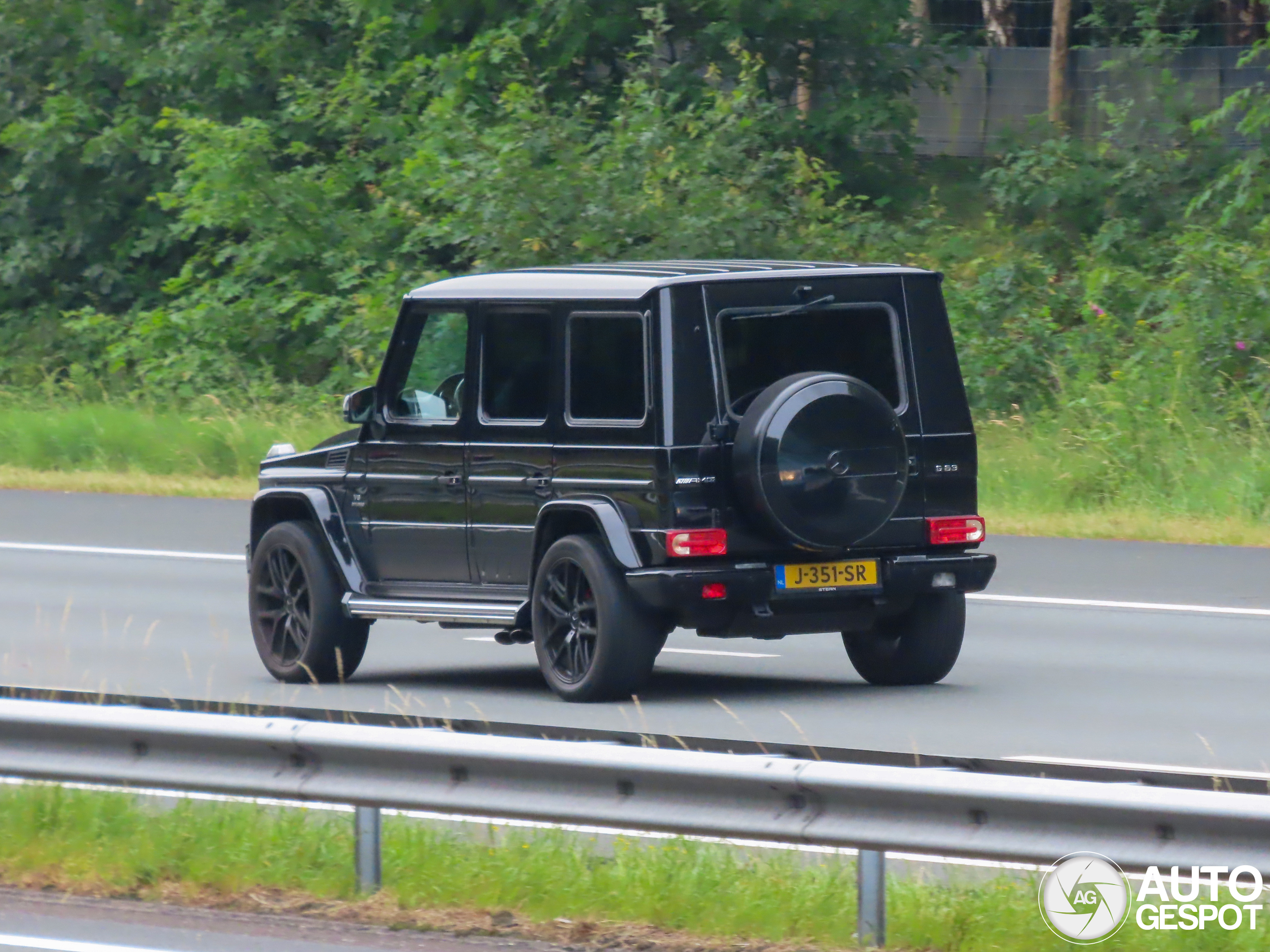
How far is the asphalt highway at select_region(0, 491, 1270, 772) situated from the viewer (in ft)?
32.9

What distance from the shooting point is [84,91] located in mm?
36000

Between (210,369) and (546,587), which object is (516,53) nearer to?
(210,369)

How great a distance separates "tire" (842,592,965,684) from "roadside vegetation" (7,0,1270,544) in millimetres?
7649

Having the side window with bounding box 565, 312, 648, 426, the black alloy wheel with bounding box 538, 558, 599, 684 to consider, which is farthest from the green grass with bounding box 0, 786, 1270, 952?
the side window with bounding box 565, 312, 648, 426

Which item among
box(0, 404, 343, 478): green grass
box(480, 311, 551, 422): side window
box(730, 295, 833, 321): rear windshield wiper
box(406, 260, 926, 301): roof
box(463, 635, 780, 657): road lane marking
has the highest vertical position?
box(406, 260, 926, 301): roof

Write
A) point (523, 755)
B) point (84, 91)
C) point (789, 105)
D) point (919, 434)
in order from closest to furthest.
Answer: point (523, 755) → point (919, 434) → point (789, 105) → point (84, 91)

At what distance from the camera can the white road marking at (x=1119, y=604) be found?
14203 mm

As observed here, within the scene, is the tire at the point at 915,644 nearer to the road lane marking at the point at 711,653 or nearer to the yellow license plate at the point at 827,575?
the yellow license plate at the point at 827,575

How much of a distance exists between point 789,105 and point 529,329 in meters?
22.3

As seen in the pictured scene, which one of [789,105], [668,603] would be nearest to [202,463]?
[789,105]

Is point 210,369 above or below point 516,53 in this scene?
below

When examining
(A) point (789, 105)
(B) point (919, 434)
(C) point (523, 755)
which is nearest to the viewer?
(C) point (523, 755)

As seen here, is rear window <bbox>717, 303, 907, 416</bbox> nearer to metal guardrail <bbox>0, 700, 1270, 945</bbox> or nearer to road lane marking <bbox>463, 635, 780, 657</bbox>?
road lane marking <bbox>463, 635, 780, 657</bbox>

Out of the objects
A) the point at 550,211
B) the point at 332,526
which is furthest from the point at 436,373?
the point at 550,211
